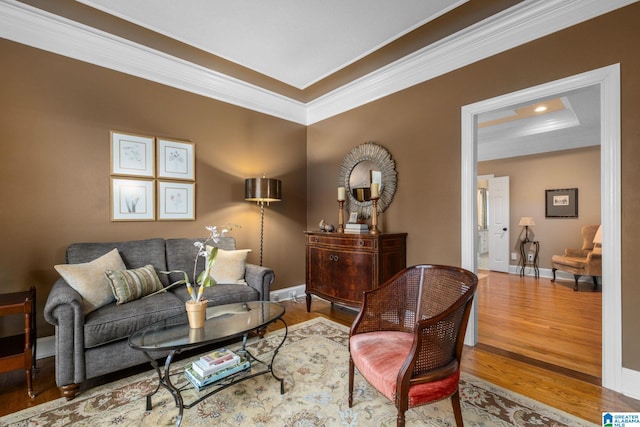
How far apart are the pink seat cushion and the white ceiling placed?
258 centimetres

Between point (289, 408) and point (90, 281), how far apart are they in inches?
71.4

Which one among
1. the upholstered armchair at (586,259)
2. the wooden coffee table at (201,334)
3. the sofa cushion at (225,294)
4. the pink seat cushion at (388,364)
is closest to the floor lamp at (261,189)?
the sofa cushion at (225,294)

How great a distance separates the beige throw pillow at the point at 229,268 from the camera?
305 centimetres

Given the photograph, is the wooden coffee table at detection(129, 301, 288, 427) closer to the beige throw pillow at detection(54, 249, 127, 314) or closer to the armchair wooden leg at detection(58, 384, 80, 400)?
the armchair wooden leg at detection(58, 384, 80, 400)

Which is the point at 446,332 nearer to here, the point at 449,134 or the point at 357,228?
the point at 357,228

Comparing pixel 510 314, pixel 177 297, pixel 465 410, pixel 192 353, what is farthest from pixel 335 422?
pixel 510 314

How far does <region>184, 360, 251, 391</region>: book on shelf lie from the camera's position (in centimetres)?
175

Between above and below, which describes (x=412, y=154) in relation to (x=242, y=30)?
below

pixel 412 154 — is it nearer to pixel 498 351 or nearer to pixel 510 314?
pixel 498 351

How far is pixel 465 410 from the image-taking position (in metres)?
1.84

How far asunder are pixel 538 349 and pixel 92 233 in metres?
4.37

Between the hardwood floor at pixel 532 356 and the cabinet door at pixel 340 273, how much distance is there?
0.35 meters

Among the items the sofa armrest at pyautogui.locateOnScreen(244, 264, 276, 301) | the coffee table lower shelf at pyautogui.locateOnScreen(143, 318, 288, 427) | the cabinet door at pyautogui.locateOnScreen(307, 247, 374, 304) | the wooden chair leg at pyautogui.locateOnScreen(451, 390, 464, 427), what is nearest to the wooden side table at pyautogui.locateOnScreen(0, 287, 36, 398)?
the coffee table lower shelf at pyautogui.locateOnScreen(143, 318, 288, 427)

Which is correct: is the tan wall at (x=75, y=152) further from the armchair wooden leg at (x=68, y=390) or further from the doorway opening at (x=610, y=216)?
the doorway opening at (x=610, y=216)
